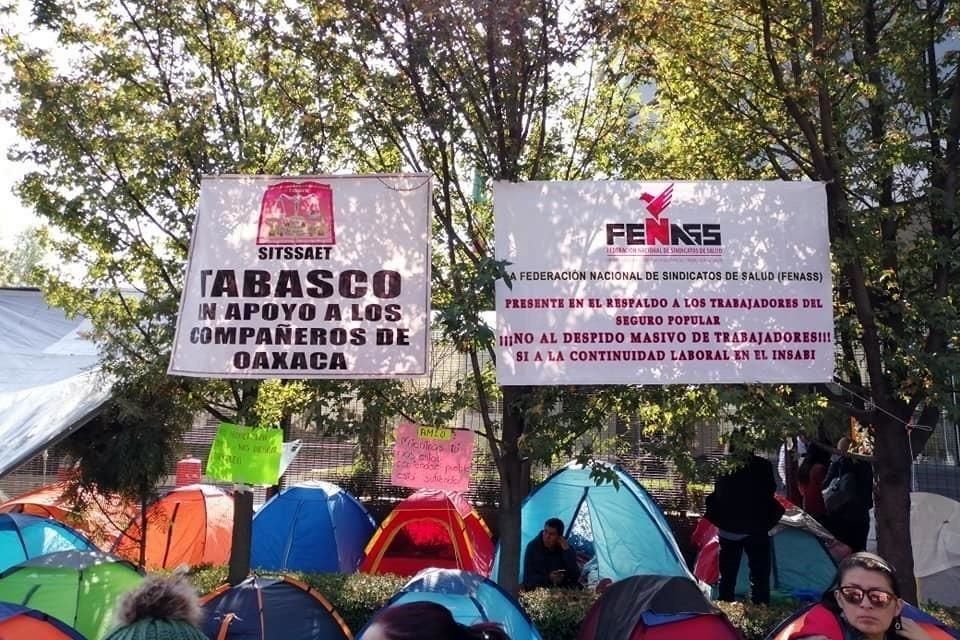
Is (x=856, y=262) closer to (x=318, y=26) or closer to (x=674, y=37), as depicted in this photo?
(x=674, y=37)

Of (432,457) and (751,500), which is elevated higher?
(432,457)

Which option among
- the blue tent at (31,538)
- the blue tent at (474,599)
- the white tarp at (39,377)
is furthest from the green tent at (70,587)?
the blue tent at (474,599)

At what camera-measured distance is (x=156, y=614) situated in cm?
246

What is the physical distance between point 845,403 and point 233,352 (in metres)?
3.72

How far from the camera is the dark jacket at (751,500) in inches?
233

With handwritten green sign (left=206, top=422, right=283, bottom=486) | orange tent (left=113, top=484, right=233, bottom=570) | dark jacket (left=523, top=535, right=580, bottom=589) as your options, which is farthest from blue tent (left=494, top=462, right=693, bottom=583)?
orange tent (left=113, top=484, right=233, bottom=570)

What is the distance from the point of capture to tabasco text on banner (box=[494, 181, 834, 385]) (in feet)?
12.9

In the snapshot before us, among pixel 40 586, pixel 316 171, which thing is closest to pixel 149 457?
pixel 40 586

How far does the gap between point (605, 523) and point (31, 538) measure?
5.42 metres

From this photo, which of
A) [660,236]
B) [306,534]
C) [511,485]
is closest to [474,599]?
[511,485]

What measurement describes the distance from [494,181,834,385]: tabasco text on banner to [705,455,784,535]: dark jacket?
2.16 m

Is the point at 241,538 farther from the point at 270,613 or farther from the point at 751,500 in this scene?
the point at 751,500

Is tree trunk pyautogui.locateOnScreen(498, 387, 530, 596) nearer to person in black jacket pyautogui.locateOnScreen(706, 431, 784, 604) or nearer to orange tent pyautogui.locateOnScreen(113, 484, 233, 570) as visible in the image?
person in black jacket pyautogui.locateOnScreen(706, 431, 784, 604)

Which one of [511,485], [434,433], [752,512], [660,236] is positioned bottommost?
[752,512]
